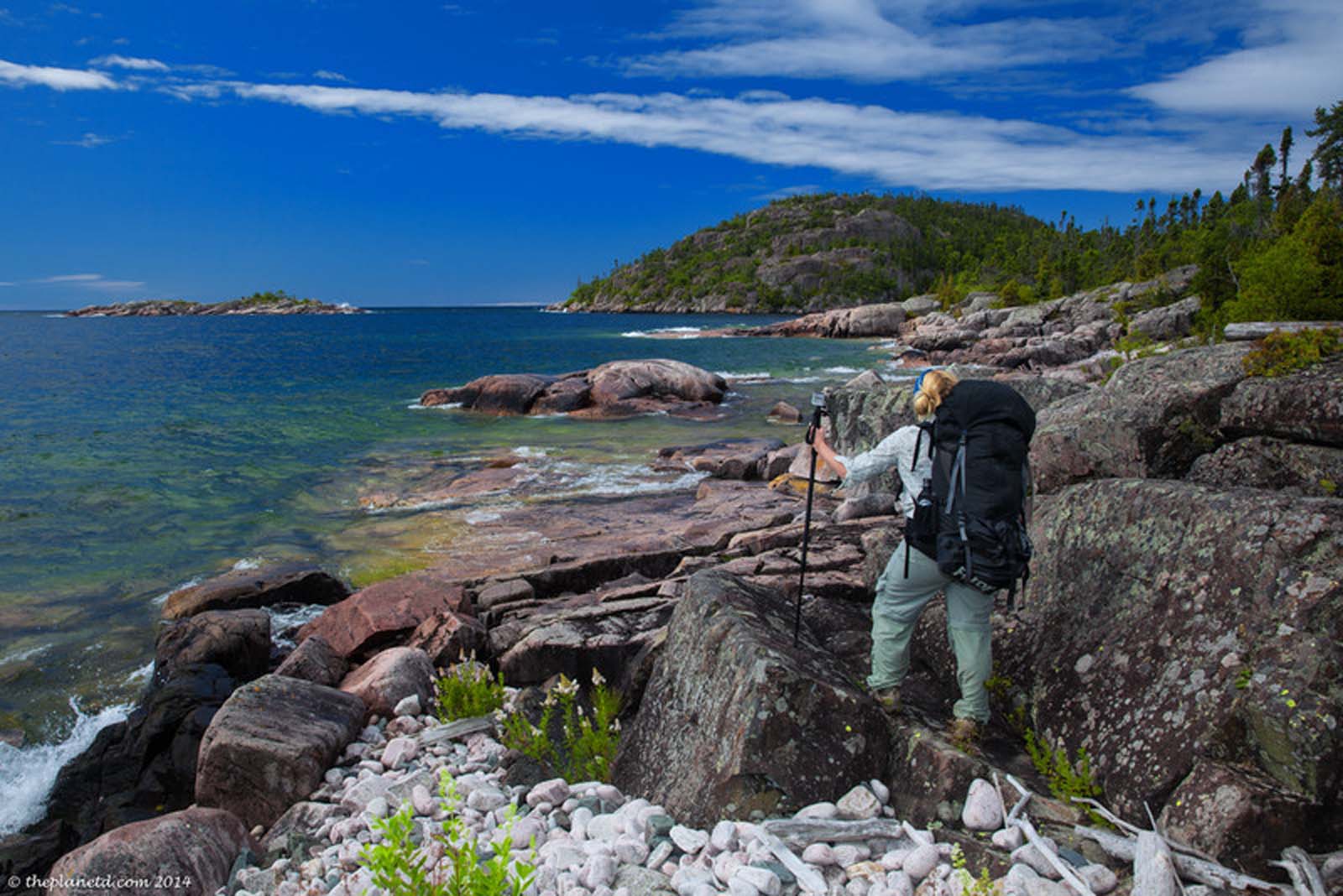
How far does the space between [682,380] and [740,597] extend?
31438 millimetres

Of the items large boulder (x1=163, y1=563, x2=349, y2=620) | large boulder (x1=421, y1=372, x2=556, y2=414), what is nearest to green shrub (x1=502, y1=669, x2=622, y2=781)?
large boulder (x1=163, y1=563, x2=349, y2=620)

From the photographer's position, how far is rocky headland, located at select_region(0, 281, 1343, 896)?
4.02 metres

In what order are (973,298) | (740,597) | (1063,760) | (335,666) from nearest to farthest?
(1063,760) < (740,597) < (335,666) < (973,298)

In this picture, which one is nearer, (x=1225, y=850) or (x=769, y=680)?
(x=1225, y=850)

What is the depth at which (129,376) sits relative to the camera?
5428 centimetres

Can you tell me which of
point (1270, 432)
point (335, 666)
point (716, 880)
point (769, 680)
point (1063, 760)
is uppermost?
point (1270, 432)

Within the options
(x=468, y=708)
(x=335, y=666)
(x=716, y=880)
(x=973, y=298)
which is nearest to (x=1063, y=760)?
(x=716, y=880)

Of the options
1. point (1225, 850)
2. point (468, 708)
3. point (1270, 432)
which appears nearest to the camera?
point (1225, 850)

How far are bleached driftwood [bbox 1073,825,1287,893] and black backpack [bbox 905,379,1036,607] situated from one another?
4.89 feet

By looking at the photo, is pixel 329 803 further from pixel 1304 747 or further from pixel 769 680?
pixel 1304 747

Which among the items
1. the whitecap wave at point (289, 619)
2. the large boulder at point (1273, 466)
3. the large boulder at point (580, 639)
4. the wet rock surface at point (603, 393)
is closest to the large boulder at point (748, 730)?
the large boulder at point (580, 639)

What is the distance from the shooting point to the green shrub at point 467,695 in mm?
7172

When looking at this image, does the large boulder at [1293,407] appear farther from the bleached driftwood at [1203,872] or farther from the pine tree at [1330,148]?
the pine tree at [1330,148]

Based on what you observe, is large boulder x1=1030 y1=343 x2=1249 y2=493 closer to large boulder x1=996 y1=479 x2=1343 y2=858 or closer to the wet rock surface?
large boulder x1=996 y1=479 x2=1343 y2=858
